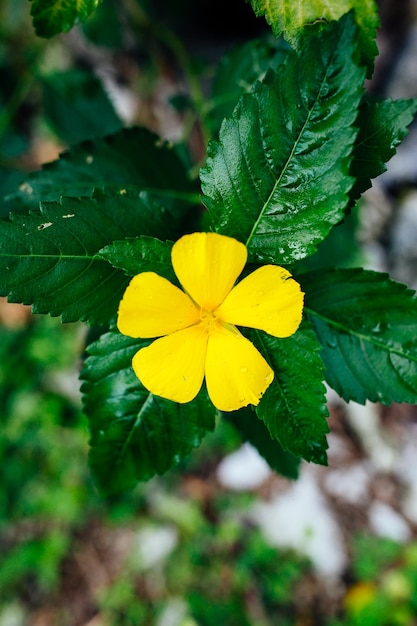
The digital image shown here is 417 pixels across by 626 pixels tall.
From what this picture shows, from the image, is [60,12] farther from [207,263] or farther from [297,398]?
[297,398]

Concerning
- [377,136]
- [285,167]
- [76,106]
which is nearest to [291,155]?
[285,167]

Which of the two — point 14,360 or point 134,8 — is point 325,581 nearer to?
point 14,360

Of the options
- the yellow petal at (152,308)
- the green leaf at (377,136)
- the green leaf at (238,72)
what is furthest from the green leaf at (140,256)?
the green leaf at (238,72)

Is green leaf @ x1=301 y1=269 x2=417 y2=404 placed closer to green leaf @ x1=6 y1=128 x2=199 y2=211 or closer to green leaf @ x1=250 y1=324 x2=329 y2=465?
green leaf @ x1=250 y1=324 x2=329 y2=465

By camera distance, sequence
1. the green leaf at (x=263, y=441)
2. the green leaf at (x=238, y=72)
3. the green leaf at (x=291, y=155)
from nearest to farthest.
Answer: the green leaf at (x=291, y=155)
the green leaf at (x=263, y=441)
the green leaf at (x=238, y=72)

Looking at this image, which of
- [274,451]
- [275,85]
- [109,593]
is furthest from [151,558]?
[275,85]

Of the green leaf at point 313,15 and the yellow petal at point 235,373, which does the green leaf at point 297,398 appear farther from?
the green leaf at point 313,15

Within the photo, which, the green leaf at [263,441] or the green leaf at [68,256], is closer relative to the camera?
the green leaf at [68,256]
